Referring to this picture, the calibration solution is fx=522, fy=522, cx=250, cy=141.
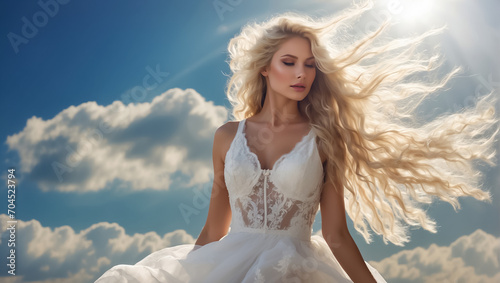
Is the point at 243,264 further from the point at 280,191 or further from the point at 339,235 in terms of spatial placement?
the point at 339,235

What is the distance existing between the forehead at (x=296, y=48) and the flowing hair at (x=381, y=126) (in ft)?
0.14

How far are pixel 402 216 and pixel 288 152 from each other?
3.16 ft

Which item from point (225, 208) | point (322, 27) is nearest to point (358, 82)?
point (322, 27)

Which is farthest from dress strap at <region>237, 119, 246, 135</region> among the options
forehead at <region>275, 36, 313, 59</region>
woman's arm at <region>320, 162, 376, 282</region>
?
woman's arm at <region>320, 162, 376, 282</region>

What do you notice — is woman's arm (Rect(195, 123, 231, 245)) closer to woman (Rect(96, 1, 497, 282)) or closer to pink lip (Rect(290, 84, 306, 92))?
woman (Rect(96, 1, 497, 282))

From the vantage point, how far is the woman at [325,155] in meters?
3.29

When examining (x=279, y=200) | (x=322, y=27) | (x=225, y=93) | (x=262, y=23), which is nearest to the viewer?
(x=279, y=200)

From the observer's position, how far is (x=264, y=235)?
3.29 metres

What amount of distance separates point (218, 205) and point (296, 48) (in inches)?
48.8

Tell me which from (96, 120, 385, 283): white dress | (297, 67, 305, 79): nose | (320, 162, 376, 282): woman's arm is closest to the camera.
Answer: (96, 120, 385, 283): white dress

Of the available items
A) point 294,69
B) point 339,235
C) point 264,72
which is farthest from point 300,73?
point 339,235

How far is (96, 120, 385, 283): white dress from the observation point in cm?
300

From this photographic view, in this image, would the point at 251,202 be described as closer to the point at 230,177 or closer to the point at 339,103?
the point at 230,177

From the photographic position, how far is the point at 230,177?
3.48 m
